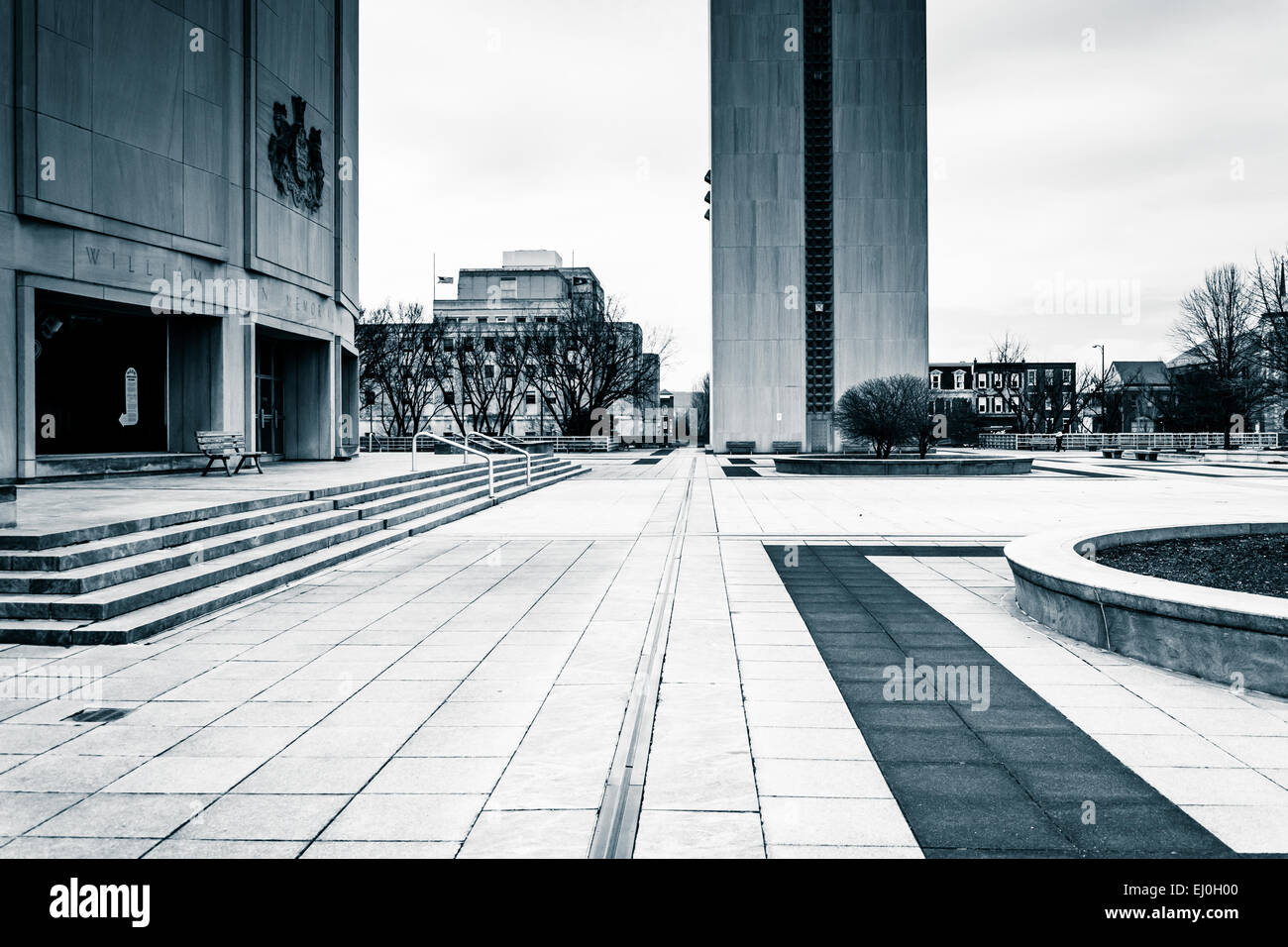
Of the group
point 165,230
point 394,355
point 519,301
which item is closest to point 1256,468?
point 165,230

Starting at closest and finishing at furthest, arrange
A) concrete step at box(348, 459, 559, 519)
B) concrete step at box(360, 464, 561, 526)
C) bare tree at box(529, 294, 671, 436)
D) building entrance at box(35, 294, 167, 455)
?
concrete step at box(348, 459, 559, 519)
concrete step at box(360, 464, 561, 526)
building entrance at box(35, 294, 167, 455)
bare tree at box(529, 294, 671, 436)

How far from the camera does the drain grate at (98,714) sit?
16.8ft

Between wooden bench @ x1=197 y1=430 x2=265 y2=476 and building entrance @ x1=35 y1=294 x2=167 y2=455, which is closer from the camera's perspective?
building entrance @ x1=35 y1=294 x2=167 y2=455

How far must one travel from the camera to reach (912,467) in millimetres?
26703

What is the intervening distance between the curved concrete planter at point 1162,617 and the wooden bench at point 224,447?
14918 millimetres

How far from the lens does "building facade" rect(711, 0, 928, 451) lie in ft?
164

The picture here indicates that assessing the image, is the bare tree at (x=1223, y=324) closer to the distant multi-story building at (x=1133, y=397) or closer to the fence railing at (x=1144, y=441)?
the fence railing at (x=1144, y=441)

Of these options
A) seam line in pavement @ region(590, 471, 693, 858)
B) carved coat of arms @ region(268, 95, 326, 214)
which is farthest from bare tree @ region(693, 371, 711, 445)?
seam line in pavement @ region(590, 471, 693, 858)

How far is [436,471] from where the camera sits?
18875 millimetres

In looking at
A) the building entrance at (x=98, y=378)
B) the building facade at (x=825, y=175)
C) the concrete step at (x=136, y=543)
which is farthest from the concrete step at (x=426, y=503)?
the building facade at (x=825, y=175)

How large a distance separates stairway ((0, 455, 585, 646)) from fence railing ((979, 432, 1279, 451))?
171 ft

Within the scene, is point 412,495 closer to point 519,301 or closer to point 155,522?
point 155,522

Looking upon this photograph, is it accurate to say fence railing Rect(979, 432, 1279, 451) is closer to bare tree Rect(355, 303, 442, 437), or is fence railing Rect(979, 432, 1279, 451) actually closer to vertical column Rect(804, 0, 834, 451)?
vertical column Rect(804, 0, 834, 451)
